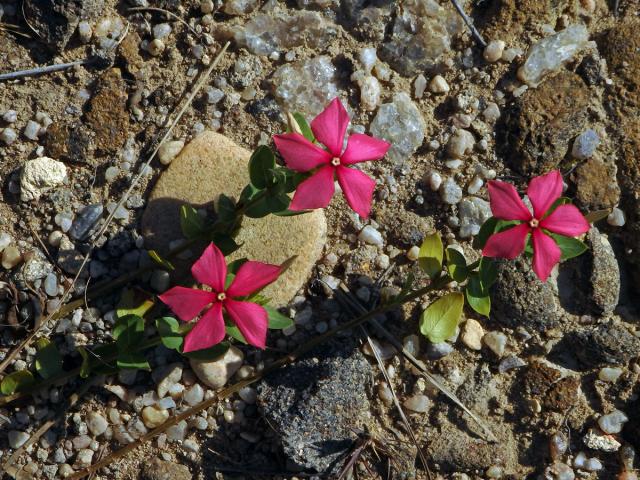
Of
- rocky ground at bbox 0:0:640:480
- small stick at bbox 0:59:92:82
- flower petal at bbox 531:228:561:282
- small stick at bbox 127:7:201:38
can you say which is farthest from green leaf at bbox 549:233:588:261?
small stick at bbox 0:59:92:82

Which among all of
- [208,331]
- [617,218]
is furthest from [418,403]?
[617,218]

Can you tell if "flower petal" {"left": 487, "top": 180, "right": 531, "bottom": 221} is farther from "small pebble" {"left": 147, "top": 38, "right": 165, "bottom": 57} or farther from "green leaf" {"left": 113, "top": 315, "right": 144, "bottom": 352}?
"small pebble" {"left": 147, "top": 38, "right": 165, "bottom": 57}

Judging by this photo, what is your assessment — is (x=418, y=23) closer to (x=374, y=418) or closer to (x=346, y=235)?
(x=346, y=235)

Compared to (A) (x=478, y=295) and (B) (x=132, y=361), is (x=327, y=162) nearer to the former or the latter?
(A) (x=478, y=295)

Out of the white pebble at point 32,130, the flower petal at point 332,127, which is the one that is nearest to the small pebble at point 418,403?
the flower petal at point 332,127

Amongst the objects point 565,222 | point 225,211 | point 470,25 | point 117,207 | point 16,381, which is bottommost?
point 16,381

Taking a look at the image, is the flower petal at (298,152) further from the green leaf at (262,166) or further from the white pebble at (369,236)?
the white pebble at (369,236)

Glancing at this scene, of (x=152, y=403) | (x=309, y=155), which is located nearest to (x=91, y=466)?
(x=152, y=403)
